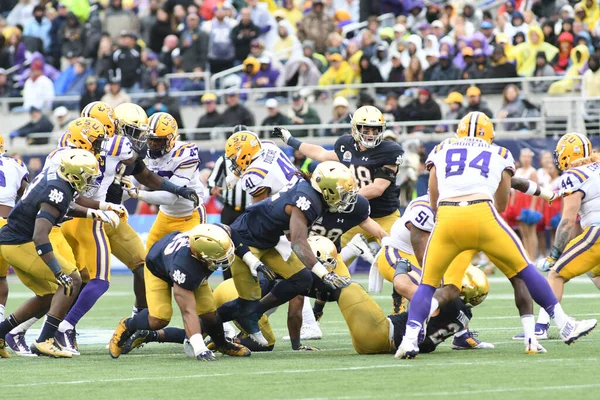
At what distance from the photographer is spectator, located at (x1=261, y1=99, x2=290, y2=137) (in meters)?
18.7

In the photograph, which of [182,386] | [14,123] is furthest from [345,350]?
[14,123]

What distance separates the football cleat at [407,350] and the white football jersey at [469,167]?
999mm

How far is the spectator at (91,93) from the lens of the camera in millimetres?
20078

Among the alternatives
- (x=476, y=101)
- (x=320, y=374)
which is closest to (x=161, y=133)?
(x=320, y=374)

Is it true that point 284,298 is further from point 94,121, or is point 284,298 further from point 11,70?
point 11,70

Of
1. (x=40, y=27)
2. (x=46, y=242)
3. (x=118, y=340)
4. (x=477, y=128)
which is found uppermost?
(x=40, y=27)

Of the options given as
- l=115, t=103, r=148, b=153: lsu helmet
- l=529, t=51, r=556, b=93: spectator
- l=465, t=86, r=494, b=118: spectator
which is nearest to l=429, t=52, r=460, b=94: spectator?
l=465, t=86, r=494, b=118: spectator

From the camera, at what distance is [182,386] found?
682 cm

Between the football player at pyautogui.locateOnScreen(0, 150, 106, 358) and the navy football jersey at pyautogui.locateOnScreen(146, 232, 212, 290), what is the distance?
657 millimetres

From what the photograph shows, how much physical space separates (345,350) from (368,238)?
8.18 feet

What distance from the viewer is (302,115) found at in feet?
62.0

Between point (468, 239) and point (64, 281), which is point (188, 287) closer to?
point (64, 281)

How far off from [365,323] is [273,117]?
1079cm

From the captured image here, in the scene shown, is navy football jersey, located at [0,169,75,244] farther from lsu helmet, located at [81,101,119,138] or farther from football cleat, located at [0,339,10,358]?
lsu helmet, located at [81,101,119,138]
